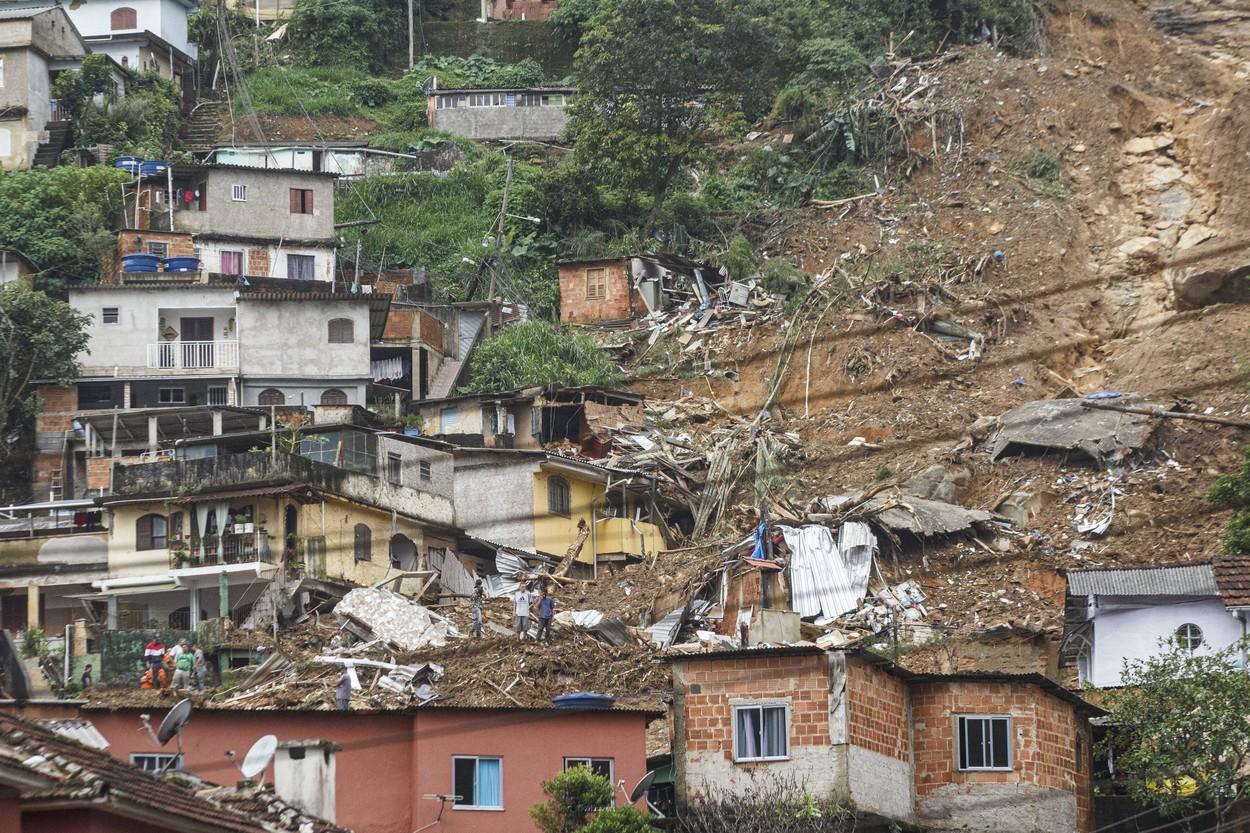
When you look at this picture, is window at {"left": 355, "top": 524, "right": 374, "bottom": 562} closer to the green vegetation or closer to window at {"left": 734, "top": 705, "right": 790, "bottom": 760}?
the green vegetation

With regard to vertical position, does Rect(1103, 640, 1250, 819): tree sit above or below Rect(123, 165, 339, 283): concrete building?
below

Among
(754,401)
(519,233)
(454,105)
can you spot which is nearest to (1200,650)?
(754,401)

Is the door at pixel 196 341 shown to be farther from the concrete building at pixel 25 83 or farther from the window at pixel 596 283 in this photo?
the concrete building at pixel 25 83

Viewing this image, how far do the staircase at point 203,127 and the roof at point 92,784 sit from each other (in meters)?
48.5

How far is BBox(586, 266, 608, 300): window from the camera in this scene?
1918 inches

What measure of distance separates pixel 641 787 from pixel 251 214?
29.7 metres

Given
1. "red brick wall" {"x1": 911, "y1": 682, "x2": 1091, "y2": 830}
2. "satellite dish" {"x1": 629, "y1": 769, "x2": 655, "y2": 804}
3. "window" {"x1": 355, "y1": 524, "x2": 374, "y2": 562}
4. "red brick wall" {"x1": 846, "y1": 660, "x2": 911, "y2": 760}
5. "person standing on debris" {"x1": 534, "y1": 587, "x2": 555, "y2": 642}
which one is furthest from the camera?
"window" {"x1": 355, "y1": 524, "x2": 374, "y2": 562}

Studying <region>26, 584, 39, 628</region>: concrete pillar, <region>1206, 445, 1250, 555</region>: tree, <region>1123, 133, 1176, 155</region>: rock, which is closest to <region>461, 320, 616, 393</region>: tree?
<region>26, 584, 39, 628</region>: concrete pillar

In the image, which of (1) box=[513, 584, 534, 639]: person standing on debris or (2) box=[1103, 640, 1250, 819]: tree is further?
(1) box=[513, 584, 534, 639]: person standing on debris

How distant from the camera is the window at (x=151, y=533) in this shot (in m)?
36.6

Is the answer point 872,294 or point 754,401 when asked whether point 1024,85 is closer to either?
point 872,294

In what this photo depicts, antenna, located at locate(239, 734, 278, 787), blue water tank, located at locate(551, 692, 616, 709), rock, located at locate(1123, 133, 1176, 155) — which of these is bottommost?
blue water tank, located at locate(551, 692, 616, 709)

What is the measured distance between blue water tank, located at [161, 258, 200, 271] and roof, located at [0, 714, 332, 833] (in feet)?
114

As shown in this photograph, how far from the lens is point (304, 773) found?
18.9m
